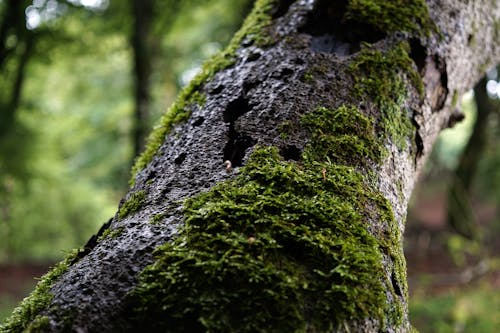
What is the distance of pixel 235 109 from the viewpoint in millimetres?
1622

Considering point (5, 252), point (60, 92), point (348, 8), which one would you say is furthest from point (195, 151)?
point (60, 92)

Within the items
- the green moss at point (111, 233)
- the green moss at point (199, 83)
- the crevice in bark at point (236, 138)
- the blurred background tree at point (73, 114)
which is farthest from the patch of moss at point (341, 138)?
the blurred background tree at point (73, 114)

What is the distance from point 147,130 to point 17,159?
12.5 ft

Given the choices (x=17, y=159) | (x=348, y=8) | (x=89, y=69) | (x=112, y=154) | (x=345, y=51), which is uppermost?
(x=89, y=69)

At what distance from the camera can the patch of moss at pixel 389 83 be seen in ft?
5.36

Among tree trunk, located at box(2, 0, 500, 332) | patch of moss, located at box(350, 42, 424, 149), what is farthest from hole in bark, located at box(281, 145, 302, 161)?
patch of moss, located at box(350, 42, 424, 149)

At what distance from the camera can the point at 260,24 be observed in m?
1.95

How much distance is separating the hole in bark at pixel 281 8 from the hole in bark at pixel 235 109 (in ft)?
1.85

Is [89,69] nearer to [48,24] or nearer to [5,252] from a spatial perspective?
[48,24]

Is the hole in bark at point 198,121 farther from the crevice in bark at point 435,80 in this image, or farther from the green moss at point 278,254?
the crevice in bark at point 435,80

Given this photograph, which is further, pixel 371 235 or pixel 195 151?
pixel 195 151

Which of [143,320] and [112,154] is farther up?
[112,154]

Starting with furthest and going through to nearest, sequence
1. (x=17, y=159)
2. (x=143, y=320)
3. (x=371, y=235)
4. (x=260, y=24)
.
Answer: (x=17, y=159)
(x=260, y=24)
(x=371, y=235)
(x=143, y=320)

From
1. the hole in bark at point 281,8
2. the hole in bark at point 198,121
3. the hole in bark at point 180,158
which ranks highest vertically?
the hole in bark at point 281,8
